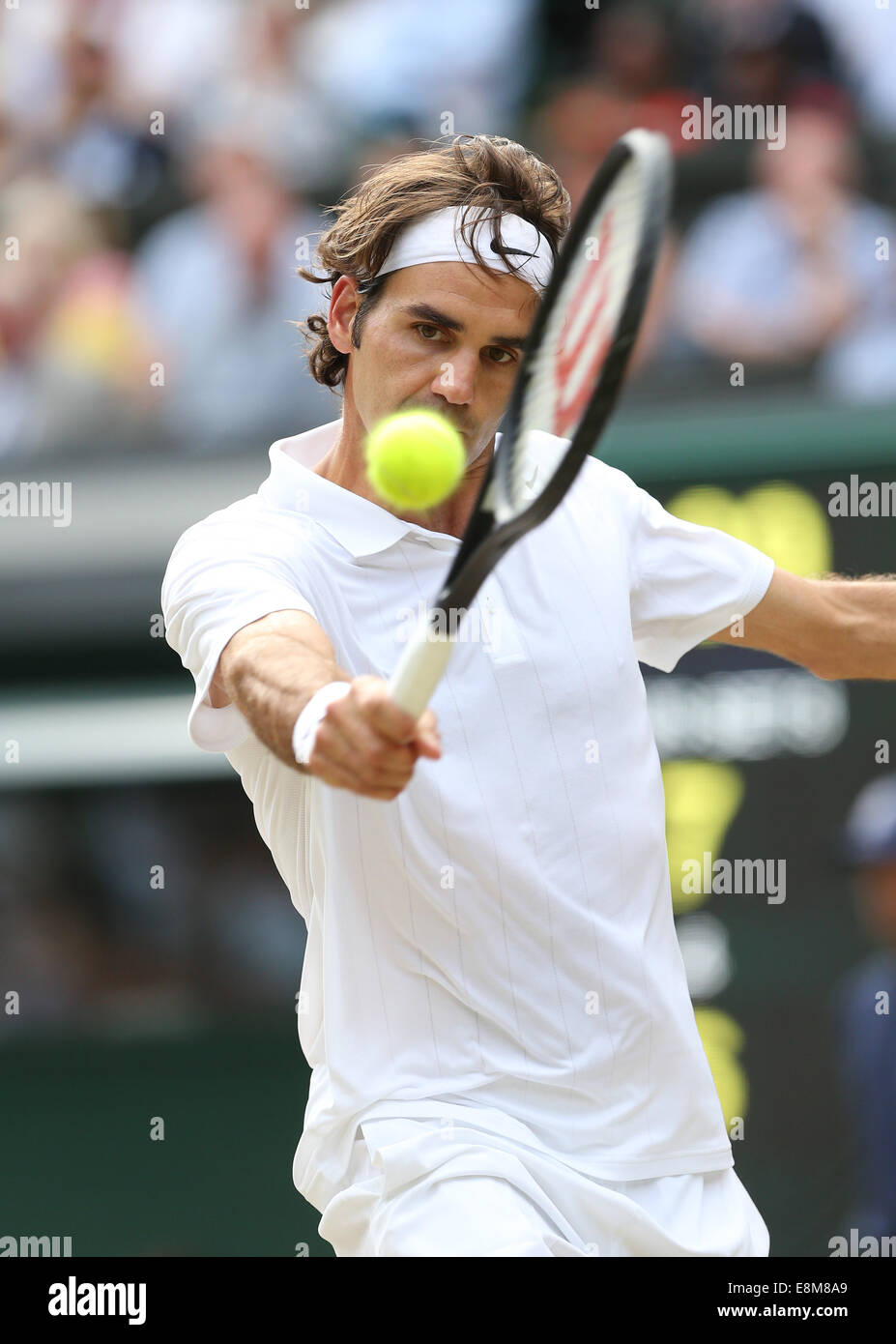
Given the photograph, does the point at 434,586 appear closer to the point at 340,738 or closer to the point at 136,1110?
the point at 340,738

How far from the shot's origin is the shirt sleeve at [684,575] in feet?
8.89

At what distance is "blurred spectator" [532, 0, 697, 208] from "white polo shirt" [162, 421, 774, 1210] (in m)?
3.68

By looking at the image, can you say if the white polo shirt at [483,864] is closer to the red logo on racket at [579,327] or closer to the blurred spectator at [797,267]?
→ the red logo on racket at [579,327]

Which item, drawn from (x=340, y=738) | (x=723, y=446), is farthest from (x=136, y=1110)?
(x=340, y=738)

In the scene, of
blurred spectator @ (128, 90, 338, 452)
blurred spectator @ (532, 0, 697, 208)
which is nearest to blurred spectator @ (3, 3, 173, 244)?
blurred spectator @ (128, 90, 338, 452)

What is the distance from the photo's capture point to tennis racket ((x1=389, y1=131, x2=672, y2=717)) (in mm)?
1872

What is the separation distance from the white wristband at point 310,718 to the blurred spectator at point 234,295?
343 centimetres

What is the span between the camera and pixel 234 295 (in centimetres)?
582

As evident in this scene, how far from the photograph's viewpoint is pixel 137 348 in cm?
592

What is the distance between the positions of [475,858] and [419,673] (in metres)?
0.68

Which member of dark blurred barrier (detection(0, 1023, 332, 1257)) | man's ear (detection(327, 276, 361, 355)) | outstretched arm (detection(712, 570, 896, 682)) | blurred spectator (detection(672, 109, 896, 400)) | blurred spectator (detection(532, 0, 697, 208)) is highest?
blurred spectator (detection(532, 0, 697, 208))

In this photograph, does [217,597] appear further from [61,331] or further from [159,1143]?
[61,331]

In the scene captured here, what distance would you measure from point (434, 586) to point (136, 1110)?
275 centimetres

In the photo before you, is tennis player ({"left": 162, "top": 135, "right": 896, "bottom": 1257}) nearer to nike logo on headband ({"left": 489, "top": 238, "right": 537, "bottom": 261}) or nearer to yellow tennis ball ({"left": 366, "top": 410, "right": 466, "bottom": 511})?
nike logo on headband ({"left": 489, "top": 238, "right": 537, "bottom": 261})
